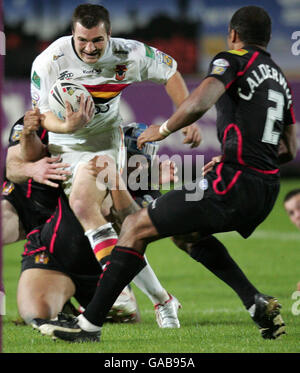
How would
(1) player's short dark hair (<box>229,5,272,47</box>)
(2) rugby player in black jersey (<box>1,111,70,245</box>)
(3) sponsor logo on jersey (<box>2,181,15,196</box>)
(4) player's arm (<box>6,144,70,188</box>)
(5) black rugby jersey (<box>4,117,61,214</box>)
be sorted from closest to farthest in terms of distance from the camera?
(1) player's short dark hair (<box>229,5,272,47</box>), (4) player's arm (<box>6,144,70,188</box>), (2) rugby player in black jersey (<box>1,111,70,245</box>), (5) black rugby jersey (<box>4,117,61,214</box>), (3) sponsor logo on jersey (<box>2,181,15,196</box>)

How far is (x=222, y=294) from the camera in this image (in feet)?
24.8

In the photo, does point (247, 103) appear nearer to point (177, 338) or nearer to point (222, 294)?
point (177, 338)

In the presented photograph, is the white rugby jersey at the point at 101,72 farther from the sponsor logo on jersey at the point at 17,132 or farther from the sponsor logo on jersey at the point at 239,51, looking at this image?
the sponsor logo on jersey at the point at 239,51

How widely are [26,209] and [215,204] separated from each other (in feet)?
7.48

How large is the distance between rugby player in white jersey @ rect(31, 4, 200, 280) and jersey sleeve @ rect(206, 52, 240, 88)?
81 centimetres

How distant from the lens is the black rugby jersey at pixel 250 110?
4551 mm

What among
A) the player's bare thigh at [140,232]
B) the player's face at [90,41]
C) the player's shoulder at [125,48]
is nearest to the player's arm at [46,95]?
the player's face at [90,41]

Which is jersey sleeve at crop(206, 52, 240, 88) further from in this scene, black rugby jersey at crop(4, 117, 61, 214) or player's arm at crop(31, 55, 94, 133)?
black rugby jersey at crop(4, 117, 61, 214)

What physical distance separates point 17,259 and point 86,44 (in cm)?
463

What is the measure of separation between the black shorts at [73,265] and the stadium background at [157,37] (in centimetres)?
851

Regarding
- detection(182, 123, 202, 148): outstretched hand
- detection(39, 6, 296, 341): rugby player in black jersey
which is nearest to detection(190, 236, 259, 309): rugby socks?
detection(39, 6, 296, 341): rugby player in black jersey

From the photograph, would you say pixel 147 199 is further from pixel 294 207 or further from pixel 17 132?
pixel 294 207

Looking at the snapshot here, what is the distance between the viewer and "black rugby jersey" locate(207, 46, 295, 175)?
14.9 feet
